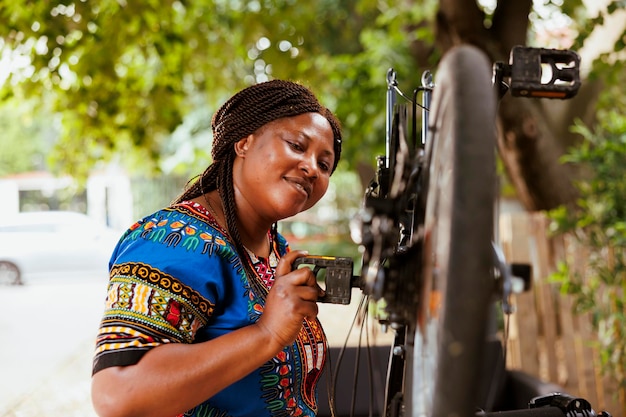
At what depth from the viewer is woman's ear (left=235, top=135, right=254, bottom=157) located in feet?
5.31

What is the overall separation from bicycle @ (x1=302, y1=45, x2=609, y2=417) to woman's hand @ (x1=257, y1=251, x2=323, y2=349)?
0.32ft

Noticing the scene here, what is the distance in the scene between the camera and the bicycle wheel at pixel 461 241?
2.53 ft

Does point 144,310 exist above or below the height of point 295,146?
below

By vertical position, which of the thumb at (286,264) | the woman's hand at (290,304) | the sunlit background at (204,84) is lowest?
the woman's hand at (290,304)

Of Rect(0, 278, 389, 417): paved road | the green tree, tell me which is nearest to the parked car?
Rect(0, 278, 389, 417): paved road

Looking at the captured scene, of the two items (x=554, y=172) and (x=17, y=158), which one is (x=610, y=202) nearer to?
(x=554, y=172)

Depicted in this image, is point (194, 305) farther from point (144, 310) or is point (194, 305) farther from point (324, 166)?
point (324, 166)

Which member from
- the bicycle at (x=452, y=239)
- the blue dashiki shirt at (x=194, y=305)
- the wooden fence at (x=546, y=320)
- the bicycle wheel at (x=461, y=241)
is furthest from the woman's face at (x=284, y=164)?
the wooden fence at (x=546, y=320)

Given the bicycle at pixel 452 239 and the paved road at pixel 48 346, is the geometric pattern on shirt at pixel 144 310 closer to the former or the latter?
the bicycle at pixel 452 239

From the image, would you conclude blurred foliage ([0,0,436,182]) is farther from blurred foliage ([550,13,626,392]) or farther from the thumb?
the thumb

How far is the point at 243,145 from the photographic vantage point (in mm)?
1635

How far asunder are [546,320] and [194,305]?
4170 mm

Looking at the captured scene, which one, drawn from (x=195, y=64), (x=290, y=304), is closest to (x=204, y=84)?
(x=195, y=64)

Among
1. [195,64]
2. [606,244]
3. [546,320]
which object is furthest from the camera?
[195,64]
